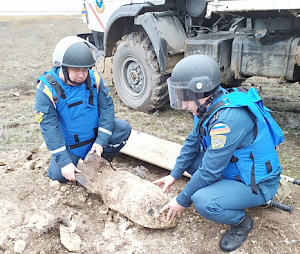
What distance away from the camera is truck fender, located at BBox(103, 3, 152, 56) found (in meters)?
4.60

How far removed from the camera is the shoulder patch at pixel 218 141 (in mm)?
1930

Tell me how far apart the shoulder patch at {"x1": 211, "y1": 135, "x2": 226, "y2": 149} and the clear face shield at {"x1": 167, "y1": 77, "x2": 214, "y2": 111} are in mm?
272

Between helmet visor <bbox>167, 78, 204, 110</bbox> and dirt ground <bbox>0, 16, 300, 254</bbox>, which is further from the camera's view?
dirt ground <bbox>0, 16, 300, 254</bbox>

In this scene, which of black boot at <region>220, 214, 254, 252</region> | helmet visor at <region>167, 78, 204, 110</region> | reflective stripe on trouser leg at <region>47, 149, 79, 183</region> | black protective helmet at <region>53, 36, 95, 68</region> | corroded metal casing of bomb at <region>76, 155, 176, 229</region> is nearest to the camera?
helmet visor at <region>167, 78, 204, 110</region>

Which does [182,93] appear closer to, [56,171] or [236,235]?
[236,235]

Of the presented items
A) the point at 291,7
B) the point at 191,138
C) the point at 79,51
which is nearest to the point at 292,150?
the point at 291,7

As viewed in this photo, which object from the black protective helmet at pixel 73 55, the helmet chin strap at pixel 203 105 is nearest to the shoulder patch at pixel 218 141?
the helmet chin strap at pixel 203 105

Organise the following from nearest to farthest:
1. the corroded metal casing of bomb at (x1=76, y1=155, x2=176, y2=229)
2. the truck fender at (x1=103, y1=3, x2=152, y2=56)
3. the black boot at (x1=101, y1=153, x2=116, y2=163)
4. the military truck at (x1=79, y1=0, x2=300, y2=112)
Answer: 1. the corroded metal casing of bomb at (x1=76, y1=155, x2=176, y2=229)
2. the black boot at (x1=101, y1=153, x2=116, y2=163)
3. the military truck at (x1=79, y1=0, x2=300, y2=112)
4. the truck fender at (x1=103, y1=3, x2=152, y2=56)

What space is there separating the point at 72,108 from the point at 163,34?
2120mm

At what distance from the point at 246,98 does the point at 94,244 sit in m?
1.50

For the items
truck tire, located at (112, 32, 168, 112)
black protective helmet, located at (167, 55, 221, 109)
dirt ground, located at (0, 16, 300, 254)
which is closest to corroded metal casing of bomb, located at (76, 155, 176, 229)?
dirt ground, located at (0, 16, 300, 254)

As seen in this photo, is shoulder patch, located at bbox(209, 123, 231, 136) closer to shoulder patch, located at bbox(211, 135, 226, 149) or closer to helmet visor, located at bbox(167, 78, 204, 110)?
shoulder patch, located at bbox(211, 135, 226, 149)

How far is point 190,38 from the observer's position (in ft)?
14.1

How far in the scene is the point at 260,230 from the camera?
234 cm
